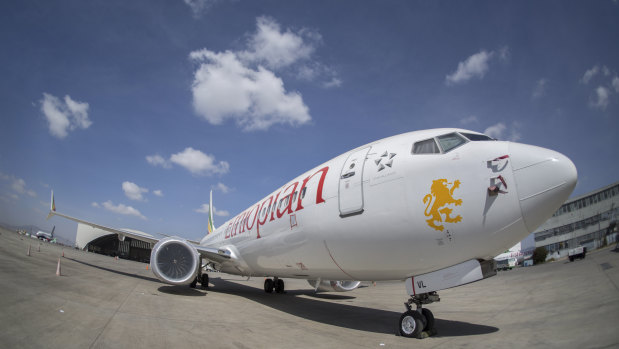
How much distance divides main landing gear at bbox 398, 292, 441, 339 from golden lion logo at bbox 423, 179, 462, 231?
1494 mm

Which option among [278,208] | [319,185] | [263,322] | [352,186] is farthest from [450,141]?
[263,322]

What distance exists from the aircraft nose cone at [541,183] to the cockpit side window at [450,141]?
0.90m

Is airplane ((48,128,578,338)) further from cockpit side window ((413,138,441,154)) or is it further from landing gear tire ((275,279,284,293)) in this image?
landing gear tire ((275,279,284,293))

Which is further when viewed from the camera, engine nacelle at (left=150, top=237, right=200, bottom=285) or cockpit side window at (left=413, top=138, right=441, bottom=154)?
engine nacelle at (left=150, top=237, right=200, bottom=285)

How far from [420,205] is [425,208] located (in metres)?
0.09

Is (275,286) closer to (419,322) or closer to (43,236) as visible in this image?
(419,322)

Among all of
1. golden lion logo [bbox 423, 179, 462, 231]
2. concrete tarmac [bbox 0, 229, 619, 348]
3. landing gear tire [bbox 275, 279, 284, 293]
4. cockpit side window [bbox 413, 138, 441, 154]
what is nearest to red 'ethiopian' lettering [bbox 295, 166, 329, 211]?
cockpit side window [bbox 413, 138, 441, 154]

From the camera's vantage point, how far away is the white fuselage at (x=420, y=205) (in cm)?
464

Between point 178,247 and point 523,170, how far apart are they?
33.7 feet

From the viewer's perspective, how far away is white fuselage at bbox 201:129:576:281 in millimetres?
4637

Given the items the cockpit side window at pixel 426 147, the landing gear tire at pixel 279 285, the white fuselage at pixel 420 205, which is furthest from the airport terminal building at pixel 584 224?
the cockpit side window at pixel 426 147

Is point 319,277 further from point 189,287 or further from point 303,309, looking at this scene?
point 189,287

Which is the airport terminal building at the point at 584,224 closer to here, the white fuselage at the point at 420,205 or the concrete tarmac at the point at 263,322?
the concrete tarmac at the point at 263,322

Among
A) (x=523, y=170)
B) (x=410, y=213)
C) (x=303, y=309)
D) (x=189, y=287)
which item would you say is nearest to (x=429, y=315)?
(x=410, y=213)
